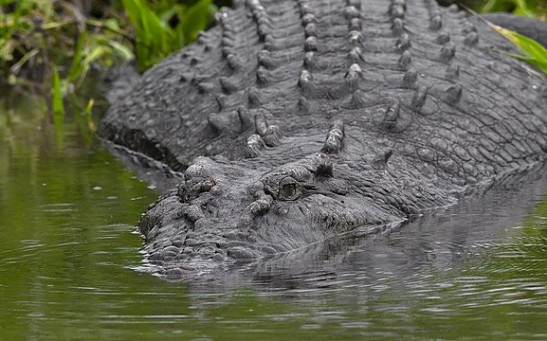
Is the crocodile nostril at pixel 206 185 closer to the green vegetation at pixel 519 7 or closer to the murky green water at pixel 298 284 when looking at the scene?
the murky green water at pixel 298 284

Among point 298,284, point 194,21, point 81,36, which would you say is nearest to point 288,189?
point 298,284

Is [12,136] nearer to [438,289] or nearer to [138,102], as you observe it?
[138,102]

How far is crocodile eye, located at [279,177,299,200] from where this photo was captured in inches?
203

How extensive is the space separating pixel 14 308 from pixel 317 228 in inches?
57.4

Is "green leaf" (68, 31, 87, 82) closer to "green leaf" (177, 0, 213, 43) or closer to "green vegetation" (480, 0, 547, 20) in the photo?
"green leaf" (177, 0, 213, 43)

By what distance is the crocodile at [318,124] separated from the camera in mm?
5098

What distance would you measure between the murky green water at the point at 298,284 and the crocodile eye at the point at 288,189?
276 millimetres

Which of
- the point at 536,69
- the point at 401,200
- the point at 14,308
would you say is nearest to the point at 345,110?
the point at 401,200

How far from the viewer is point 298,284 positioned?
14.8 ft

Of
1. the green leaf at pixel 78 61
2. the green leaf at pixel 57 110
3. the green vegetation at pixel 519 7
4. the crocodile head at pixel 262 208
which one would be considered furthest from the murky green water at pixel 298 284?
the green vegetation at pixel 519 7

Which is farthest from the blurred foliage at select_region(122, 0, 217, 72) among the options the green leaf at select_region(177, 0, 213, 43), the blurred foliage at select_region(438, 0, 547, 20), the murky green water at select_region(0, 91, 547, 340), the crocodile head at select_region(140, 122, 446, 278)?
the crocodile head at select_region(140, 122, 446, 278)

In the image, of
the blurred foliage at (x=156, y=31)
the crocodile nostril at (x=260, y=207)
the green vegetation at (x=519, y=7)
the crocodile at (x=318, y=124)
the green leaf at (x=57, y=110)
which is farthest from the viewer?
the green vegetation at (x=519, y=7)

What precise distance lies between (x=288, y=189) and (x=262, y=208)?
10.0 inches

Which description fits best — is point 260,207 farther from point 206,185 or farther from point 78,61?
point 78,61
